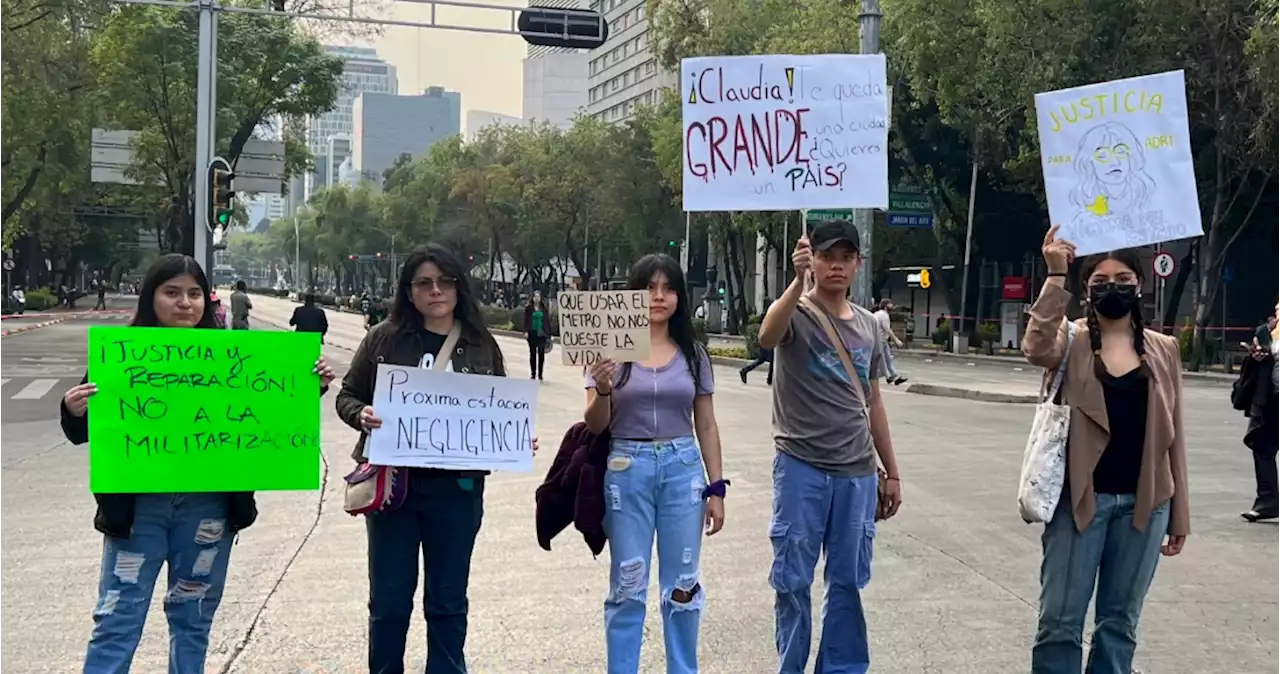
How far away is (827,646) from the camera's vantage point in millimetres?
4691

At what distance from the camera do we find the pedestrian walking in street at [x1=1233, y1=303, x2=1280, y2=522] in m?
8.76

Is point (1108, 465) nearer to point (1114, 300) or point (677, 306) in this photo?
point (1114, 300)

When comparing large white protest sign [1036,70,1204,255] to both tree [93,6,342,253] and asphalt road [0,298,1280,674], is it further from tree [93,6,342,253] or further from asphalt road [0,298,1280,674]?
tree [93,6,342,253]

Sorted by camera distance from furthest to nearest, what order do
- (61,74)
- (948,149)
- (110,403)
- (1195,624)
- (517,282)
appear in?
1. (517,282)
2. (948,149)
3. (61,74)
4. (1195,624)
5. (110,403)

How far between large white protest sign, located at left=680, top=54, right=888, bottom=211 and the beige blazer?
143 centimetres

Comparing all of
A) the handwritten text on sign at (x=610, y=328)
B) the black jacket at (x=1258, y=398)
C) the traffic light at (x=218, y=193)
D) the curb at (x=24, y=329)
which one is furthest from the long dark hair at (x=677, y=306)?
the curb at (x=24, y=329)

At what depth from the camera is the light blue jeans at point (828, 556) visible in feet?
15.0

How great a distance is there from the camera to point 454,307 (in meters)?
4.48

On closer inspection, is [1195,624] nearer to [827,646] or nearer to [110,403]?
[827,646]

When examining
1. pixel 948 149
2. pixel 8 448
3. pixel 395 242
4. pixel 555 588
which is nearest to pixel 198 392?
pixel 555 588

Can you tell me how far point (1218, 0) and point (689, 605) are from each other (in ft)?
93.2

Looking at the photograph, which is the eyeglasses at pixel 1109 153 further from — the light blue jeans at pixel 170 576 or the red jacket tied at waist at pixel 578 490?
the light blue jeans at pixel 170 576

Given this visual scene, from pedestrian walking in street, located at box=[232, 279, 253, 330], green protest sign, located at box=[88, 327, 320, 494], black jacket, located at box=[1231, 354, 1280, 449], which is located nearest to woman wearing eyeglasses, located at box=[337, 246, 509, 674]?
green protest sign, located at box=[88, 327, 320, 494]

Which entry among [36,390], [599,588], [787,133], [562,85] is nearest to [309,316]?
[36,390]
